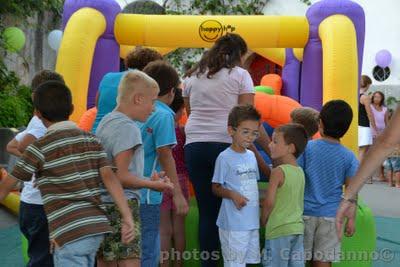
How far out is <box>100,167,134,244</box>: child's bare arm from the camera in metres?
2.68

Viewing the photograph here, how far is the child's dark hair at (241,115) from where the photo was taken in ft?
11.6

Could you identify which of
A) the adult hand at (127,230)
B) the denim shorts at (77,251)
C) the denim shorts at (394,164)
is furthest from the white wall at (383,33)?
the denim shorts at (77,251)

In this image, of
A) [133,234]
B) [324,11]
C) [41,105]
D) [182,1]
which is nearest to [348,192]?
[133,234]

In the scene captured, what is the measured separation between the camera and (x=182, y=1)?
14.4m

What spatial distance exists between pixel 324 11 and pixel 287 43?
16.4 inches

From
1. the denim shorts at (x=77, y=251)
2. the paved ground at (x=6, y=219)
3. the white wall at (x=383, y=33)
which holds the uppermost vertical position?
the white wall at (x=383, y=33)

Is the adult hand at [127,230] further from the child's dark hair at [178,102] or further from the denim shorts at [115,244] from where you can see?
the child's dark hair at [178,102]

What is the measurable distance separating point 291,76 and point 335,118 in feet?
16.2

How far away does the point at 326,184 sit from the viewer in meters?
3.74

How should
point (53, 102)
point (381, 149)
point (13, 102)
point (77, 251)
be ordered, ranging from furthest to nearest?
point (13, 102), point (53, 102), point (77, 251), point (381, 149)

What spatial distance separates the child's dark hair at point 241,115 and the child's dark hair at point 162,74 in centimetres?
37

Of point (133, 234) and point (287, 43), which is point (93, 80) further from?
point (133, 234)

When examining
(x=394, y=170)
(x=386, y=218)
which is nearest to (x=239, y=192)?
(x=386, y=218)

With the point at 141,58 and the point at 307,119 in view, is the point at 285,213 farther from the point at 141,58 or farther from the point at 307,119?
the point at 141,58
